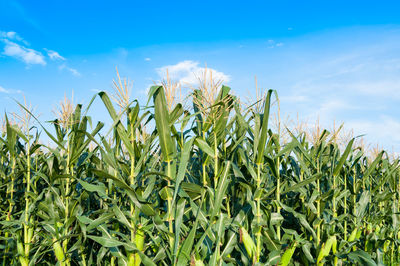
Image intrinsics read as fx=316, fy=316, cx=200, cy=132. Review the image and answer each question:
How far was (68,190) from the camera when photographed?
162 inches

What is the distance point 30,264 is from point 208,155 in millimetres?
2868

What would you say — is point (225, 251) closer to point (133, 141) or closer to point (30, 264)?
point (133, 141)

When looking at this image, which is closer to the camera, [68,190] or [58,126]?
[68,190]

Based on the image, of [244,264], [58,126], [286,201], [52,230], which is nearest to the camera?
[244,264]

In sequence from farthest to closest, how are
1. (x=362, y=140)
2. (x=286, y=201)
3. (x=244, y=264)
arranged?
(x=362, y=140) → (x=286, y=201) → (x=244, y=264)

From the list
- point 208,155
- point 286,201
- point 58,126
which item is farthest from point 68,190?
point 286,201

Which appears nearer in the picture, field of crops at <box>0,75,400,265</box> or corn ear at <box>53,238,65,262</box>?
field of crops at <box>0,75,400,265</box>

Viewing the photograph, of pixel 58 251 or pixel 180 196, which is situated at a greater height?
pixel 180 196

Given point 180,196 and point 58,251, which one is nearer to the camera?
point 180,196

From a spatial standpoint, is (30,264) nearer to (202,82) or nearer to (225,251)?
(225,251)

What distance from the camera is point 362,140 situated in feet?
20.6

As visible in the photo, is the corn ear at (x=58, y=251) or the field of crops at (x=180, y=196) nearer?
the field of crops at (x=180, y=196)

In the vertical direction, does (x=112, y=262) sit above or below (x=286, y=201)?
below

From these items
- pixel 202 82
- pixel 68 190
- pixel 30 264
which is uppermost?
pixel 202 82
